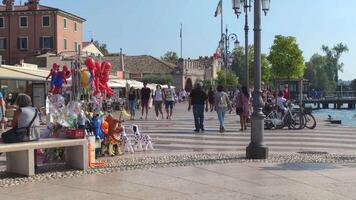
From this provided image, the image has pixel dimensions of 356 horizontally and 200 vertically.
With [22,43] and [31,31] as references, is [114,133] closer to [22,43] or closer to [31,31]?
[31,31]

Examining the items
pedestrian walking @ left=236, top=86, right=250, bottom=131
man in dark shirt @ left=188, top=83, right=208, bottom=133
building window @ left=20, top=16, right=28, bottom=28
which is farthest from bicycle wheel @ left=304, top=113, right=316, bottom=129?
building window @ left=20, top=16, right=28, bottom=28

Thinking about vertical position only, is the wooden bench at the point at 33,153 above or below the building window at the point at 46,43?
below

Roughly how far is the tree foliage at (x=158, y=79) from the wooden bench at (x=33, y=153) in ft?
239

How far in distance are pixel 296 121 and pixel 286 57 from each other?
167 feet

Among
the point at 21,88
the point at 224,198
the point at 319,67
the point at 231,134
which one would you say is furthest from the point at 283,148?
the point at 319,67

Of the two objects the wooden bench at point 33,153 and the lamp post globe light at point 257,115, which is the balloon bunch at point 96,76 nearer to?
the wooden bench at point 33,153

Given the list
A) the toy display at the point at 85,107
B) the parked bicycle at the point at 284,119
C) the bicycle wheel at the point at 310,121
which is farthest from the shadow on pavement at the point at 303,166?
the bicycle wheel at the point at 310,121

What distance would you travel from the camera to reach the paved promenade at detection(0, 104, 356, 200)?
815 cm

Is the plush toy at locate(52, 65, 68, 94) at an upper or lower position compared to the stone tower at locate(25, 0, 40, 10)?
lower

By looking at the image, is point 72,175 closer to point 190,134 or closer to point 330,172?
point 330,172

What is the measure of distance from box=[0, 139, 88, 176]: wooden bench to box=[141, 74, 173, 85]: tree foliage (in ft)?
239

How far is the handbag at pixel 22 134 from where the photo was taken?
9.73 metres

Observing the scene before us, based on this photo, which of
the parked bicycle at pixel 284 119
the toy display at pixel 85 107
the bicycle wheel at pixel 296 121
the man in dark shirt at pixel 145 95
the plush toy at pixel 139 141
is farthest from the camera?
the man in dark shirt at pixel 145 95

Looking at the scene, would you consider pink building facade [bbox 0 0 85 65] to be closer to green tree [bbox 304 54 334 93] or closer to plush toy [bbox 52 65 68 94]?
plush toy [bbox 52 65 68 94]
